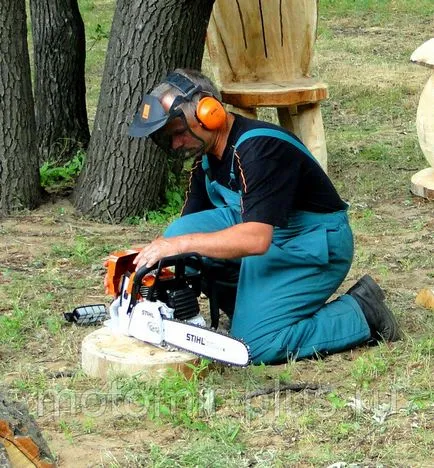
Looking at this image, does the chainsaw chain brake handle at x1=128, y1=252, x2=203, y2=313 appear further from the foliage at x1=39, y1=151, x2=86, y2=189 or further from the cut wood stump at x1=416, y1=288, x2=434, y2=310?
the foliage at x1=39, y1=151, x2=86, y2=189

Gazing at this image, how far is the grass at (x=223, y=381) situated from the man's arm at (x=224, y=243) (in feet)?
1.66

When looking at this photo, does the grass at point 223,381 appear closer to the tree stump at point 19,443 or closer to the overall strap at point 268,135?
the tree stump at point 19,443

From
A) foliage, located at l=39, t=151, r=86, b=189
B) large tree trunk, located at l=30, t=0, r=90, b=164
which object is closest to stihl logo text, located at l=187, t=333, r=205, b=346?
foliage, located at l=39, t=151, r=86, b=189

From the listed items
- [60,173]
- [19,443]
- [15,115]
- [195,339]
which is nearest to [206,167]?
[195,339]

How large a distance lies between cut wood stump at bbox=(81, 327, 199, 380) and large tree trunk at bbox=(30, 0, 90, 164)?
3695 mm

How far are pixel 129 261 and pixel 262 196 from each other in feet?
2.11

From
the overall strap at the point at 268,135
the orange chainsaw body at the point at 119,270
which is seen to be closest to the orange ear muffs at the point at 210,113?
the overall strap at the point at 268,135

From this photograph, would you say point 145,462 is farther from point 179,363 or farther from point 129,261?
point 129,261

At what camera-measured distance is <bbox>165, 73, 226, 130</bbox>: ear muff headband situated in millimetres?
4086

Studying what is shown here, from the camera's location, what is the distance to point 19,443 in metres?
2.83

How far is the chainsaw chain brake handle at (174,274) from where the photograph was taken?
13.3ft

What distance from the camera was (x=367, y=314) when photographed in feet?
15.0

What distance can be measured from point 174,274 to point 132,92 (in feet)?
8.54

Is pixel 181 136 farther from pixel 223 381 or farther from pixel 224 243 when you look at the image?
pixel 223 381
